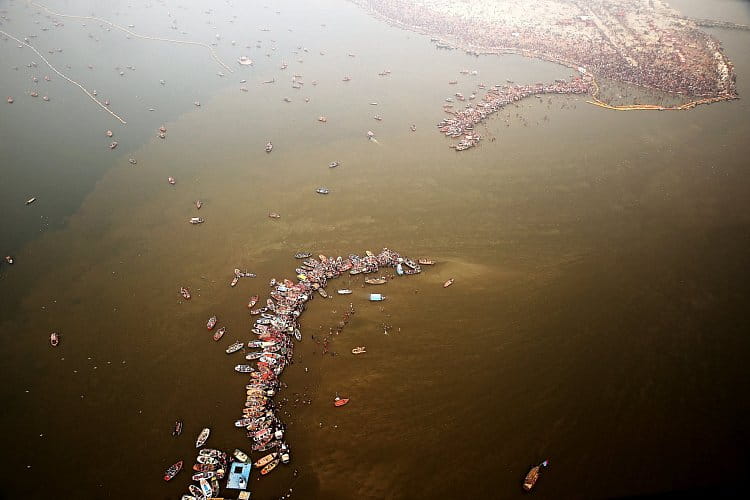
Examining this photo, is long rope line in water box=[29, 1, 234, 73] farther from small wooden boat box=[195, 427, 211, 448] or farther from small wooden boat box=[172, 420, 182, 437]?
small wooden boat box=[195, 427, 211, 448]

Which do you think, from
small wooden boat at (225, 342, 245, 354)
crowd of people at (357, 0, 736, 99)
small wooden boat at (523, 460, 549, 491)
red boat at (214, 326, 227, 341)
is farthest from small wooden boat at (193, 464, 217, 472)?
crowd of people at (357, 0, 736, 99)

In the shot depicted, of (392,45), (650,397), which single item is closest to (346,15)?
(392,45)

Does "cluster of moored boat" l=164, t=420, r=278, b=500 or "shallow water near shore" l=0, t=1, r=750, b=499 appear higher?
"shallow water near shore" l=0, t=1, r=750, b=499

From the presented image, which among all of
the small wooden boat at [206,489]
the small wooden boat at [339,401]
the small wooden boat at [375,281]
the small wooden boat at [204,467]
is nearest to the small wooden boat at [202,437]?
the small wooden boat at [204,467]

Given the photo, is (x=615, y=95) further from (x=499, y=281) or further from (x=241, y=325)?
(x=241, y=325)

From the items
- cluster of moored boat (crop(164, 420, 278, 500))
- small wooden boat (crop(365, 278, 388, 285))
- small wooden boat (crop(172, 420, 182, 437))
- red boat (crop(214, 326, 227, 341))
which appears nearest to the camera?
cluster of moored boat (crop(164, 420, 278, 500))

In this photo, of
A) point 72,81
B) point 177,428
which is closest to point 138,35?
point 72,81
